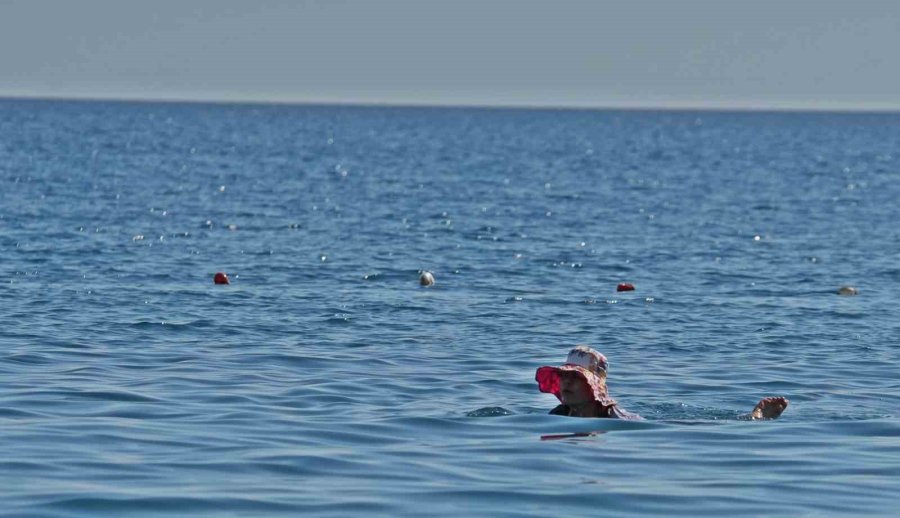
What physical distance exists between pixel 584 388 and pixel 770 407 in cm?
231

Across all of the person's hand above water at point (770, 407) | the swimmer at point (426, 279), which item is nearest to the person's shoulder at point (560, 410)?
the person's hand above water at point (770, 407)

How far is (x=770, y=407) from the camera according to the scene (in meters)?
18.7

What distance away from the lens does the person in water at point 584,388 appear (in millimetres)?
17844

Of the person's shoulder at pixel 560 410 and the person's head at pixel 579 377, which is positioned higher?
the person's head at pixel 579 377

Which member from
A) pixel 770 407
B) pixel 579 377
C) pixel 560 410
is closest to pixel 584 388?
pixel 579 377

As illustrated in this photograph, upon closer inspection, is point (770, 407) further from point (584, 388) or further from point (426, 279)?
point (426, 279)

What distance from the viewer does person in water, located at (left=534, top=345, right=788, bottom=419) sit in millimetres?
17844

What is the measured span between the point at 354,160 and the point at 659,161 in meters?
23.9

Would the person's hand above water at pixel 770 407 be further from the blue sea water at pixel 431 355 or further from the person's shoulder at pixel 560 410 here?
the person's shoulder at pixel 560 410

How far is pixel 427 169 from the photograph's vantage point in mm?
94500

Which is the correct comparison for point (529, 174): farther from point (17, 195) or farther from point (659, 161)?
point (17, 195)

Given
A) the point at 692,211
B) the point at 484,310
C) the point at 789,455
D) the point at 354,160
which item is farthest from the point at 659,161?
the point at 789,455

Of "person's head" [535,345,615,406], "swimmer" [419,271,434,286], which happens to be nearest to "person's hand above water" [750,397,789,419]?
"person's head" [535,345,615,406]

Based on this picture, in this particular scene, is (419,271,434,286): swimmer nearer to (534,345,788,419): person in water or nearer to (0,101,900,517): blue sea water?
(0,101,900,517): blue sea water
